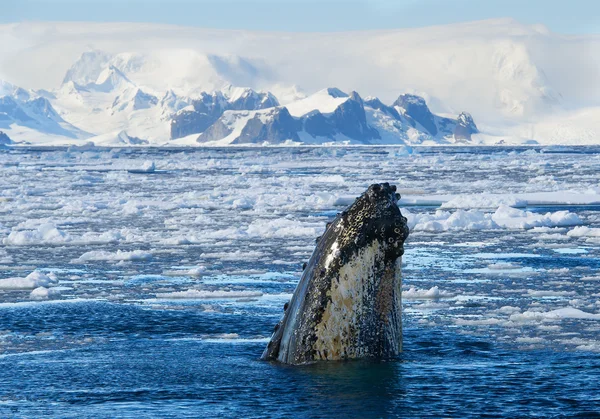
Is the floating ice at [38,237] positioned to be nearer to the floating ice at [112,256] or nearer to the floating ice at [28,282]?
the floating ice at [112,256]

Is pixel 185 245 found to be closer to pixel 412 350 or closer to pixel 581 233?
pixel 581 233

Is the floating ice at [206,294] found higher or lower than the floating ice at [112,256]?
lower

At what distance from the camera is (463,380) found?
759cm

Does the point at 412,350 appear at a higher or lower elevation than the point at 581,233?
lower

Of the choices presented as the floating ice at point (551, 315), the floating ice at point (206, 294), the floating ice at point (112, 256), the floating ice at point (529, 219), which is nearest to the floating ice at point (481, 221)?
the floating ice at point (529, 219)

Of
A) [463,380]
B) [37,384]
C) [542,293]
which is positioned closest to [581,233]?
[542,293]

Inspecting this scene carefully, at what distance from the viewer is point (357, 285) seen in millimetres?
6793

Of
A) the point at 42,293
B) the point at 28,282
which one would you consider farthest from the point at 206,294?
the point at 28,282

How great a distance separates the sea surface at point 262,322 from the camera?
6969 mm

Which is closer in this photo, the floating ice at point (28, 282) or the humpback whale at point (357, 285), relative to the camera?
the humpback whale at point (357, 285)

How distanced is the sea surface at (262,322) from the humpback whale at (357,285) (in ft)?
0.65

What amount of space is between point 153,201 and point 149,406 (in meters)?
27.0

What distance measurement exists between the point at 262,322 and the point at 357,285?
3.90 meters

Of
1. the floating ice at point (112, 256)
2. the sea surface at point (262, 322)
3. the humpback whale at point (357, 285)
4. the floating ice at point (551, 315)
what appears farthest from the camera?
the floating ice at point (112, 256)
